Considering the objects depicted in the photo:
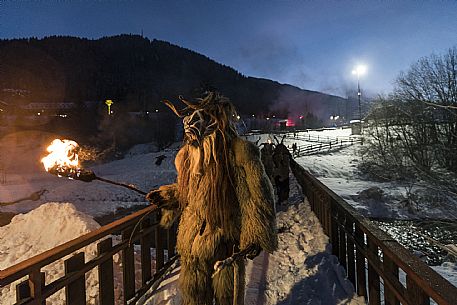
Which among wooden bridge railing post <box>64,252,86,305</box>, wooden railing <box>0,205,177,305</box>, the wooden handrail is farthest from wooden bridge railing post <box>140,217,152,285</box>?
wooden bridge railing post <box>64,252,86,305</box>

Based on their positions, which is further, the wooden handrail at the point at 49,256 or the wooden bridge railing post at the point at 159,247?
the wooden bridge railing post at the point at 159,247

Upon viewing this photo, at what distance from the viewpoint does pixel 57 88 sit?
2921 inches

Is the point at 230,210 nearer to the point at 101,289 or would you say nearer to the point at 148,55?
the point at 101,289

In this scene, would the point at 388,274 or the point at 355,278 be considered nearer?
the point at 388,274

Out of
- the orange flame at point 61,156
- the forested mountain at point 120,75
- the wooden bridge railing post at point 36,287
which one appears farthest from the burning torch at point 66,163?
the forested mountain at point 120,75

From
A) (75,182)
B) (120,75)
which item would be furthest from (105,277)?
(120,75)

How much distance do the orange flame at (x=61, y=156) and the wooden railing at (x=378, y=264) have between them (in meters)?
2.52

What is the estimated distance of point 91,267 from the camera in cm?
269

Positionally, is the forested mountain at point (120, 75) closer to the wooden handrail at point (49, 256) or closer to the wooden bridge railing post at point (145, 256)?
the wooden bridge railing post at point (145, 256)

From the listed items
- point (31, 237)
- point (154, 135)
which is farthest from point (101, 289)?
point (154, 135)

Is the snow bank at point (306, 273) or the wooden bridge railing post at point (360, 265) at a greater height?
the wooden bridge railing post at point (360, 265)

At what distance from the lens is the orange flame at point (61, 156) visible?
2402 millimetres

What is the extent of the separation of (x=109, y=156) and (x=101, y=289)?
132 ft

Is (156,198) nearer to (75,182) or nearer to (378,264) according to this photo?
(378,264)
